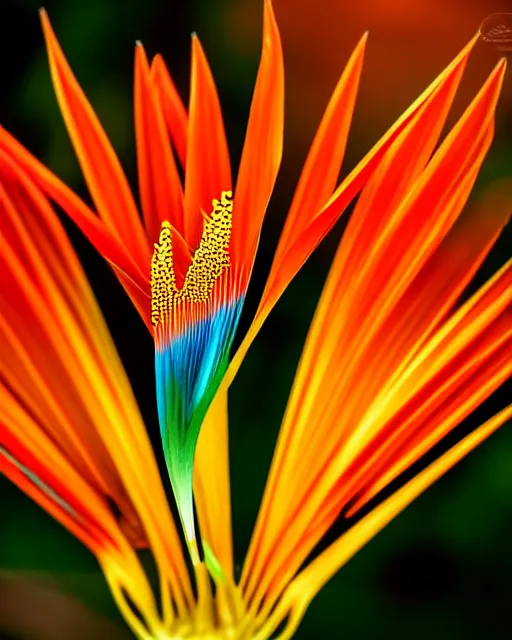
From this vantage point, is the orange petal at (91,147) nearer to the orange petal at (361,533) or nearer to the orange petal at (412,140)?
A: the orange petal at (412,140)

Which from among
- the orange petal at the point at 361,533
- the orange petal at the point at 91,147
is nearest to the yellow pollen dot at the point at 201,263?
the orange petal at the point at 91,147

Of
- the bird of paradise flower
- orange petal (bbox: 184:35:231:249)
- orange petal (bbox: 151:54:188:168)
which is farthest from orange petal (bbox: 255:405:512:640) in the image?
orange petal (bbox: 151:54:188:168)

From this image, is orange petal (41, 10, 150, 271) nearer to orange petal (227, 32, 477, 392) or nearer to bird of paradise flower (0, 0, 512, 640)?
bird of paradise flower (0, 0, 512, 640)

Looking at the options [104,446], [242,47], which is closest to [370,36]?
[242,47]

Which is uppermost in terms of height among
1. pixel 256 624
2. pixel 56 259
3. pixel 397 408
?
pixel 56 259

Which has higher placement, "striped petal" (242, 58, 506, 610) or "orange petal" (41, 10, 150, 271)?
"orange petal" (41, 10, 150, 271)

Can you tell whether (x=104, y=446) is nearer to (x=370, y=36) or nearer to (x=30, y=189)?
(x=30, y=189)

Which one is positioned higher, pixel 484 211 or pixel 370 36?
pixel 370 36
